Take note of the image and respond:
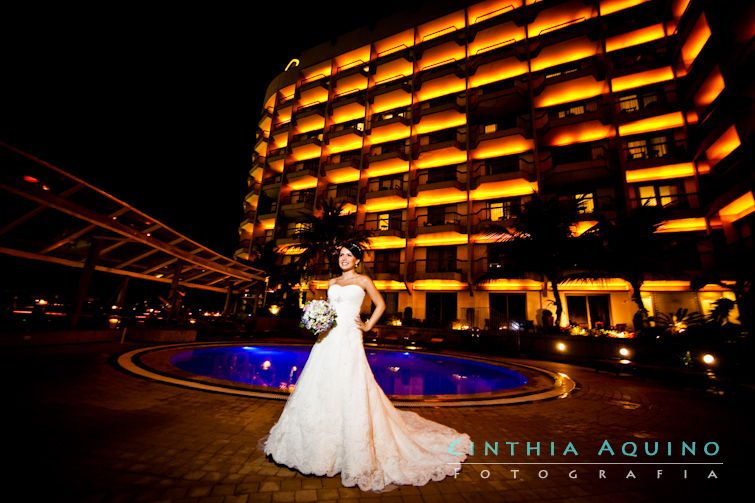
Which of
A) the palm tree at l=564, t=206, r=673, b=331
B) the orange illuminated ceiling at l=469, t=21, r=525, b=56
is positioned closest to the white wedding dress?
the palm tree at l=564, t=206, r=673, b=331

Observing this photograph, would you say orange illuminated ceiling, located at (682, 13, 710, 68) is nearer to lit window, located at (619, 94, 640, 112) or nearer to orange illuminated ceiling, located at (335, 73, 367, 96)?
lit window, located at (619, 94, 640, 112)

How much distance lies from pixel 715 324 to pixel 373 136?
74.9 feet

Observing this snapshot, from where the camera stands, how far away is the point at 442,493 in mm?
2229

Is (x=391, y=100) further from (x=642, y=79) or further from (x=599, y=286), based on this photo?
(x=599, y=286)

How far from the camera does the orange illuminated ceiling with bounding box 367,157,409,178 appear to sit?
74.9 ft

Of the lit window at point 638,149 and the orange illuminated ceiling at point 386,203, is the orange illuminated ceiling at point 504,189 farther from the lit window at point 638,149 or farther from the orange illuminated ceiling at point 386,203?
the lit window at point 638,149

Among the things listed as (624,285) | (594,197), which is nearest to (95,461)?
(624,285)

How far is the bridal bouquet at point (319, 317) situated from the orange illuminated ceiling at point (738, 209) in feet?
65.0

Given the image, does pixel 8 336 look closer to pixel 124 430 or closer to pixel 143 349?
pixel 143 349

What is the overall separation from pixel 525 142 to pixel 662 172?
7.73m

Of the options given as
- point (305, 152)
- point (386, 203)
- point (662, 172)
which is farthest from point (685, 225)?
point (305, 152)

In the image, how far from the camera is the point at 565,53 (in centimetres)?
2012

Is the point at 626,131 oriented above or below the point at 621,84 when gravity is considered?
below

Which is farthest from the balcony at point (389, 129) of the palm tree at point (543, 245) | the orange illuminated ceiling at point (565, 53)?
the palm tree at point (543, 245)
